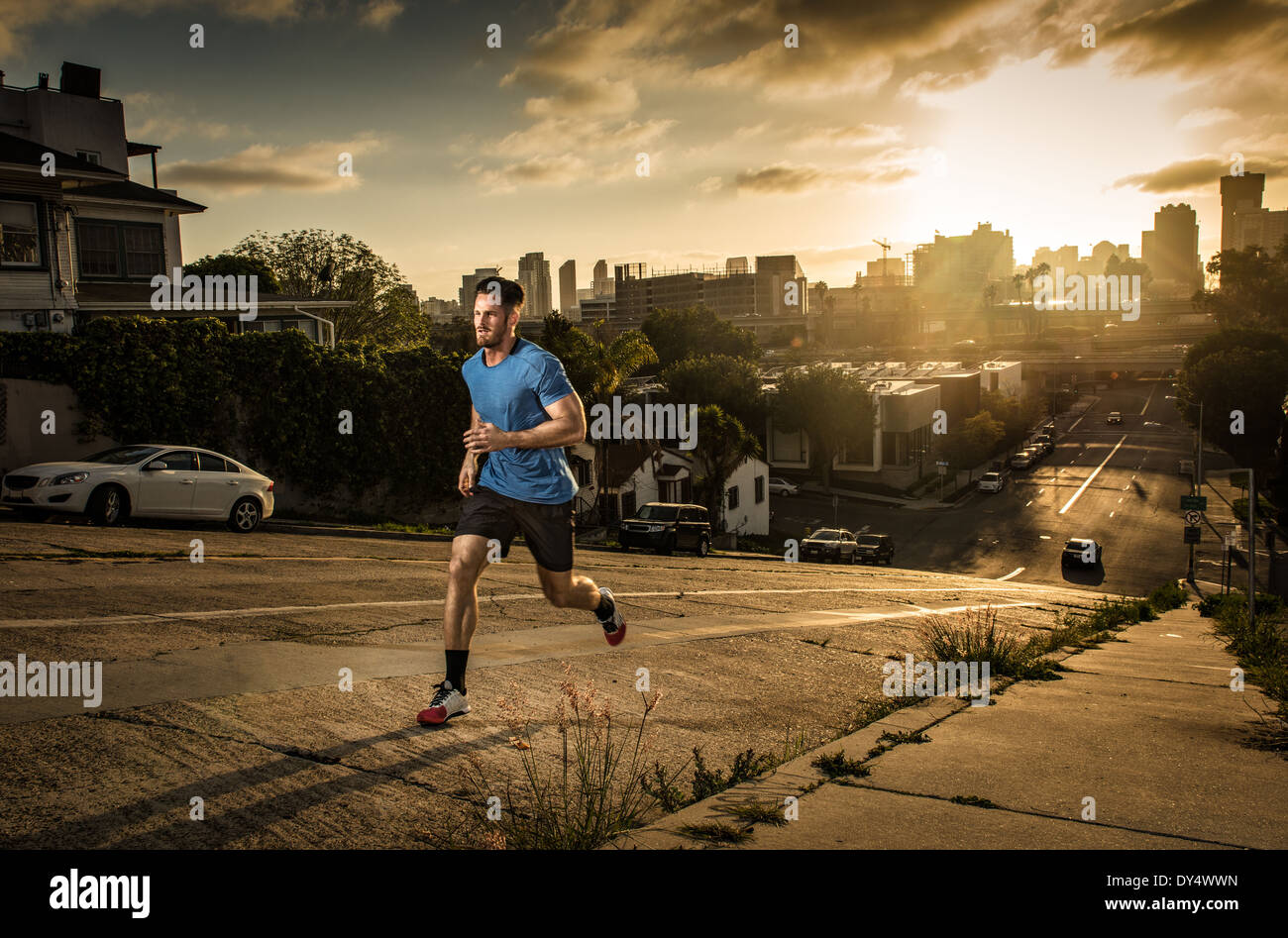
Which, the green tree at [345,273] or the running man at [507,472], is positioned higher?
the green tree at [345,273]

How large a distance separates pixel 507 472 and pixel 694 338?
9656 cm

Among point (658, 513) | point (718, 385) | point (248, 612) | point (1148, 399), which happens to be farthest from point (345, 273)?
point (1148, 399)

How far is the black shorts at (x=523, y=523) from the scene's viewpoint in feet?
15.9

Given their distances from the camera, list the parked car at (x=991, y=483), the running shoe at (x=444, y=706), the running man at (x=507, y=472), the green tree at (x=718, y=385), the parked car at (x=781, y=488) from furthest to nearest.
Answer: the parked car at (x=991, y=483), the green tree at (x=718, y=385), the parked car at (x=781, y=488), the running shoe at (x=444, y=706), the running man at (x=507, y=472)

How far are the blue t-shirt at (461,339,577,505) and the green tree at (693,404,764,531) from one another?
122 ft

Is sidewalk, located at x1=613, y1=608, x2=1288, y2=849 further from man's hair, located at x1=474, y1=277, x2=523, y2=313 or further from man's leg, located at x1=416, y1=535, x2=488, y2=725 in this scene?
man's hair, located at x1=474, y1=277, x2=523, y2=313

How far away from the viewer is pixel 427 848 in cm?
354

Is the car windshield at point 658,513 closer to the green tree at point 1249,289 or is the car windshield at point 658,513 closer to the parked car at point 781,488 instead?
the parked car at point 781,488

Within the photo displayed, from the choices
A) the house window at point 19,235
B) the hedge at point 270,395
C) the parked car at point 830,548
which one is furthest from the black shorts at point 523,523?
the parked car at point 830,548

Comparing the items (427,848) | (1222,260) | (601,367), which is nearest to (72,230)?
(601,367)

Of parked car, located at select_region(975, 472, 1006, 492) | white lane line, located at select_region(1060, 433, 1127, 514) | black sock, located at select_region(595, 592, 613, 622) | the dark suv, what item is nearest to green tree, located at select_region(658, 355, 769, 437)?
parked car, located at select_region(975, 472, 1006, 492)

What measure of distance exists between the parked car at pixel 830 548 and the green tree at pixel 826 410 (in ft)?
98.1

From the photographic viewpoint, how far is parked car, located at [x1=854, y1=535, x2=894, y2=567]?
40062mm

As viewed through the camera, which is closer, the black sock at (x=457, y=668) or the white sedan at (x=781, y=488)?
the black sock at (x=457, y=668)
